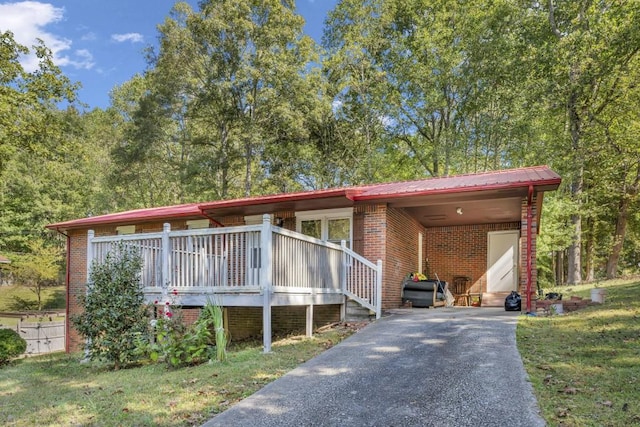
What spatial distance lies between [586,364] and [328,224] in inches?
274

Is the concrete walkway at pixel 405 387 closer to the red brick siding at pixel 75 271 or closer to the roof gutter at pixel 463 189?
the roof gutter at pixel 463 189

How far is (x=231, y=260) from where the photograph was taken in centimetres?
756

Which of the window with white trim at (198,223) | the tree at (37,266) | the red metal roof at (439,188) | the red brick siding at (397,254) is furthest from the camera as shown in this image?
the tree at (37,266)

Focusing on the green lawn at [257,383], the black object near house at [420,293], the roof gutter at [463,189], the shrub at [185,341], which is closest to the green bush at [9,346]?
the green lawn at [257,383]

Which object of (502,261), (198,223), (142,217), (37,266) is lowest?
(37,266)

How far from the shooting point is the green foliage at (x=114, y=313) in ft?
22.9

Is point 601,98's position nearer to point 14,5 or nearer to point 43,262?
point 14,5

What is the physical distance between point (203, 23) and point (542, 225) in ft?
60.5

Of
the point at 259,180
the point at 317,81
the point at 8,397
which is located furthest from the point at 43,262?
the point at 8,397

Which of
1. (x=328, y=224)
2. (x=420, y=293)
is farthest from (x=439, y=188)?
(x=420, y=293)

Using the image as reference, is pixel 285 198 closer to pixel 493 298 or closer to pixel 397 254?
pixel 397 254

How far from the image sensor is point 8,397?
5.86 metres

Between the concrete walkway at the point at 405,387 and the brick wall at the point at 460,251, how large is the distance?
697 centimetres

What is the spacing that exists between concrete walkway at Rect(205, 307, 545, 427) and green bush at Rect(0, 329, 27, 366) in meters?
7.91
